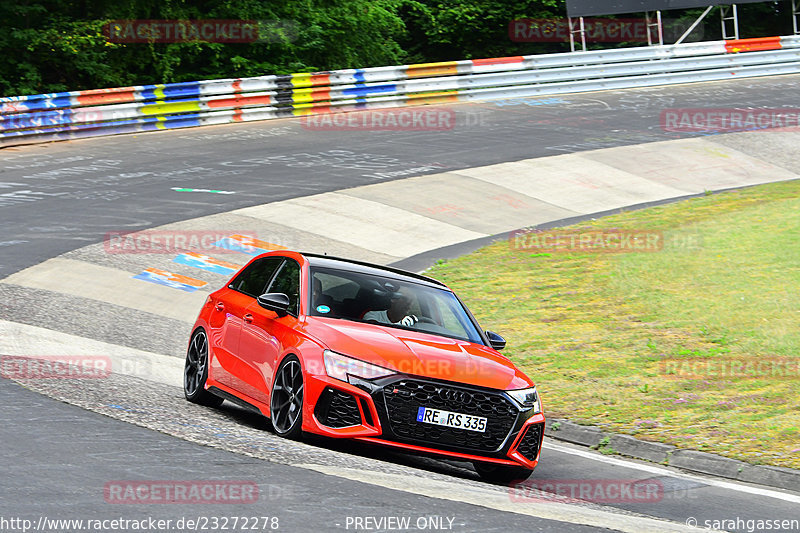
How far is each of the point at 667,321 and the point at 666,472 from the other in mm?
4926

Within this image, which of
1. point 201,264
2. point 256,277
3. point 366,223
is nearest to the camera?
point 256,277

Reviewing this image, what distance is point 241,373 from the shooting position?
9.10 metres

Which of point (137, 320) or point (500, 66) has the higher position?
point (500, 66)

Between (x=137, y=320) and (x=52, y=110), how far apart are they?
13.8 metres

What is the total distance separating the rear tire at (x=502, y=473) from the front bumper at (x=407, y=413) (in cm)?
12

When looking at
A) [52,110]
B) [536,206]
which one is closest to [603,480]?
[536,206]

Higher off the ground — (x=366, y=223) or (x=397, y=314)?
(x=397, y=314)

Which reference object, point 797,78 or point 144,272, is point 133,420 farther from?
point 797,78

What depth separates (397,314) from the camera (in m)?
8.88

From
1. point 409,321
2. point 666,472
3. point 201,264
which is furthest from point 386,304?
point 201,264

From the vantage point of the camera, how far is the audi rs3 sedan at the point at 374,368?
7.66 metres

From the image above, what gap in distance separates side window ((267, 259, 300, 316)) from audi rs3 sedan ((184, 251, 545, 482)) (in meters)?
0.01

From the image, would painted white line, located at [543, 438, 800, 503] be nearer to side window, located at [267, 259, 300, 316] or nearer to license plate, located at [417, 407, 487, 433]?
license plate, located at [417, 407, 487, 433]

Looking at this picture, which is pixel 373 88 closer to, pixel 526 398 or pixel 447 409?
pixel 526 398
